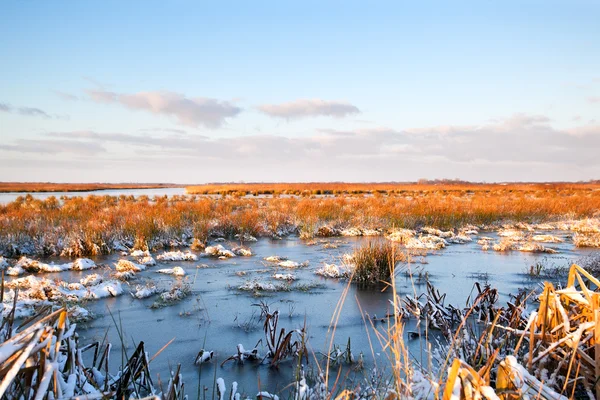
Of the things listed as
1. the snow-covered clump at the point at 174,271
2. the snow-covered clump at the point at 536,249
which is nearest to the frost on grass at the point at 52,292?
the snow-covered clump at the point at 174,271

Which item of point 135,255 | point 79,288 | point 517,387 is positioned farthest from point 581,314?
point 135,255

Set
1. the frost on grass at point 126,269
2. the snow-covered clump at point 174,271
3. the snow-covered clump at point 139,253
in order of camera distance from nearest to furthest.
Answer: the frost on grass at point 126,269 < the snow-covered clump at point 174,271 < the snow-covered clump at point 139,253

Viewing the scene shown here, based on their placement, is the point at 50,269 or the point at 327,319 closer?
the point at 327,319

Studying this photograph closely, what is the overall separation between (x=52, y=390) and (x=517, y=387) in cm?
192

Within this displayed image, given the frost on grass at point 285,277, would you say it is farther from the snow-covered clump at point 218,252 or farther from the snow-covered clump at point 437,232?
the snow-covered clump at point 437,232

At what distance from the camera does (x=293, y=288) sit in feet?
27.5

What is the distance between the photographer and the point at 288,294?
7.98m

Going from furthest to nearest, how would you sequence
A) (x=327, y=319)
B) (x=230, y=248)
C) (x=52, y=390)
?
(x=230, y=248) < (x=327, y=319) < (x=52, y=390)

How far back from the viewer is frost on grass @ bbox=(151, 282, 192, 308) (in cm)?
733

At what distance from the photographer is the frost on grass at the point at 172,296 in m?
7.33

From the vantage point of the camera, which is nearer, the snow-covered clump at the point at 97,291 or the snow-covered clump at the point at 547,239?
the snow-covered clump at the point at 97,291

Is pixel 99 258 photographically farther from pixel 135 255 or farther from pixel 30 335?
pixel 30 335

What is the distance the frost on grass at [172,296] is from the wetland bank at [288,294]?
0.04 m

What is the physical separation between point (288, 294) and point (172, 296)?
2100 millimetres
